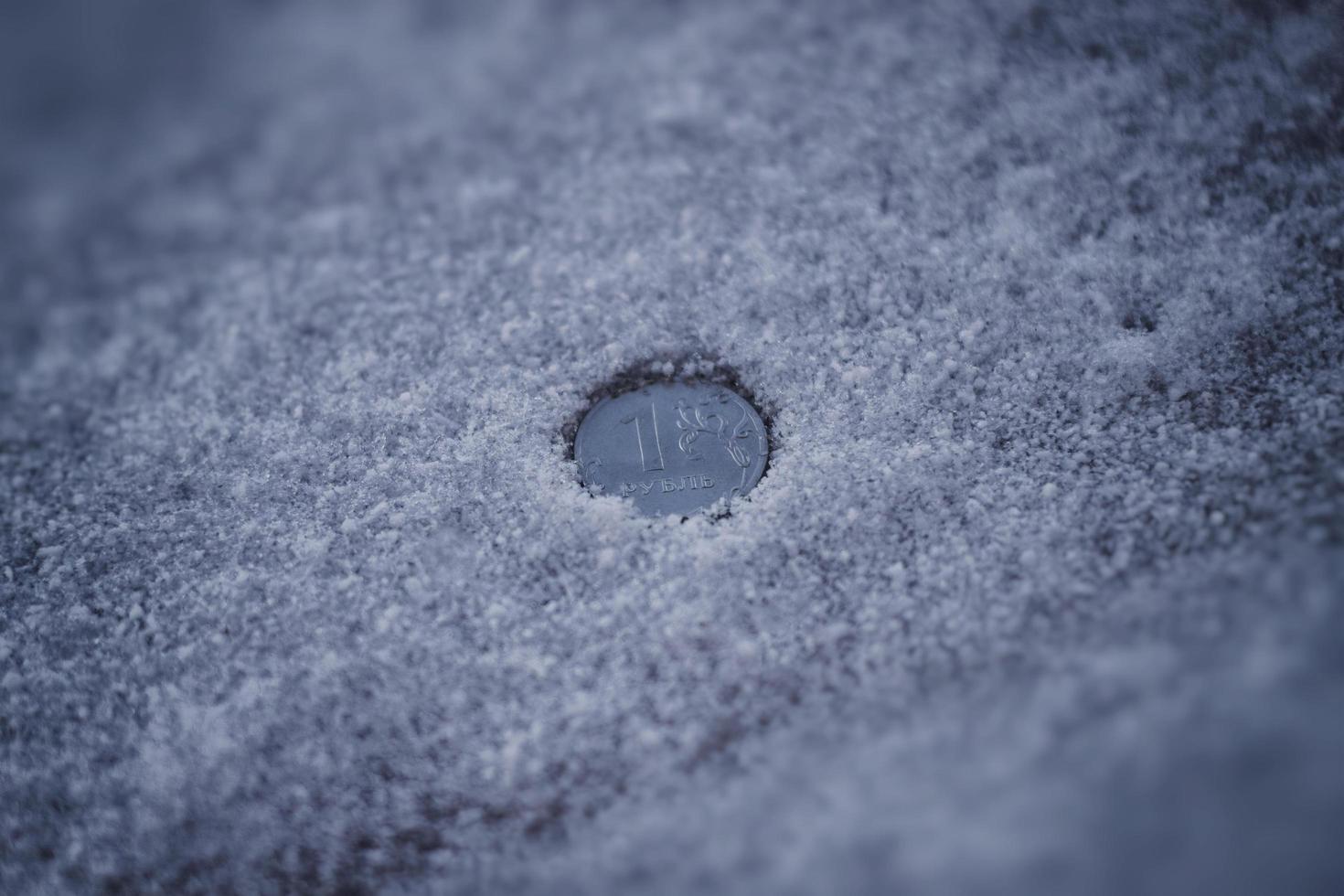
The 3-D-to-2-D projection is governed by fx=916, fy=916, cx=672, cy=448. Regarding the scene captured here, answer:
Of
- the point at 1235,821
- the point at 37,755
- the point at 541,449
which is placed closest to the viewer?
the point at 1235,821

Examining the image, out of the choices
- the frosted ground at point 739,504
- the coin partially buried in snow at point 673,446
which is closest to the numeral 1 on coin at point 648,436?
the coin partially buried in snow at point 673,446

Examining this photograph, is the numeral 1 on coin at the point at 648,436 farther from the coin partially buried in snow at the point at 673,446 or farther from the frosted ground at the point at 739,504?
the frosted ground at the point at 739,504

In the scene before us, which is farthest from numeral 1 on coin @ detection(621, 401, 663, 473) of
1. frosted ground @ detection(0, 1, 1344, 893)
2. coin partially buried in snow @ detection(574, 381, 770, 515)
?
frosted ground @ detection(0, 1, 1344, 893)

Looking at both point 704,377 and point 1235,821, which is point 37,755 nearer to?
point 704,377

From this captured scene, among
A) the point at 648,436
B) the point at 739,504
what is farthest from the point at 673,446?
the point at 739,504

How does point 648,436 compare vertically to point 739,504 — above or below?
above

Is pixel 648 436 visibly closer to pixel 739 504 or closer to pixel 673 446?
pixel 673 446

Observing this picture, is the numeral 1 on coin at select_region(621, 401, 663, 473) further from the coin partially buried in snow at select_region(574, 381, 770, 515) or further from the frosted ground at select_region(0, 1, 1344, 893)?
the frosted ground at select_region(0, 1, 1344, 893)

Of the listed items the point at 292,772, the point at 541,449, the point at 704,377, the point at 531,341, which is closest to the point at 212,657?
the point at 292,772
